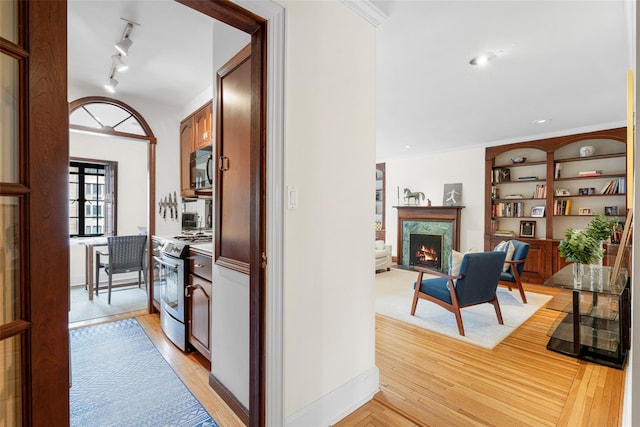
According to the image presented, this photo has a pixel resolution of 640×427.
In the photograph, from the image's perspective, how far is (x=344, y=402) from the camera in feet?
5.56

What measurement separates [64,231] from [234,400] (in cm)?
139

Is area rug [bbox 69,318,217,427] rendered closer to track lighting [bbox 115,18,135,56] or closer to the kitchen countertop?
the kitchen countertop

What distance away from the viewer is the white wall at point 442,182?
566 cm

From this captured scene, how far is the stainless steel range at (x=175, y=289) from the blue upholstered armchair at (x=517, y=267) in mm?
3709

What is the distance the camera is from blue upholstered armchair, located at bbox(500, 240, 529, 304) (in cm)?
380

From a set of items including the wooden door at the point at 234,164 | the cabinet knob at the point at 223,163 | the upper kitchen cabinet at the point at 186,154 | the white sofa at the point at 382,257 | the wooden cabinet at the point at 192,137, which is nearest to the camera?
the wooden door at the point at 234,164

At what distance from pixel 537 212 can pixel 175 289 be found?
18.3ft

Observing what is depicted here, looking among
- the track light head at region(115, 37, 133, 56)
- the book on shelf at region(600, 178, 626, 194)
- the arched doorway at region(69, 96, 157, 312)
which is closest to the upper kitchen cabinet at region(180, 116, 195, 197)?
the arched doorway at region(69, 96, 157, 312)

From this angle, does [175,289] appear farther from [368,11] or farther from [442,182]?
[442,182]

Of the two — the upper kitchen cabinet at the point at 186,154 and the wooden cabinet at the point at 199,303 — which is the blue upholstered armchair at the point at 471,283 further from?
the upper kitchen cabinet at the point at 186,154

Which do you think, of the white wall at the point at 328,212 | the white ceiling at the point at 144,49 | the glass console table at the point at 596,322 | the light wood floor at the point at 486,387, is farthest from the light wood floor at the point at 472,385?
the white ceiling at the point at 144,49

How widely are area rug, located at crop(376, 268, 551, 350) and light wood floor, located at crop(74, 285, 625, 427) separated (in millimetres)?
152

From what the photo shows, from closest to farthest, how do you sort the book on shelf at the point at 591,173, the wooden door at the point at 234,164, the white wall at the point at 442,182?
the wooden door at the point at 234,164 → the book on shelf at the point at 591,173 → the white wall at the point at 442,182

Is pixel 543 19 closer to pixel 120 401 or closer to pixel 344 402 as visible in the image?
pixel 344 402
